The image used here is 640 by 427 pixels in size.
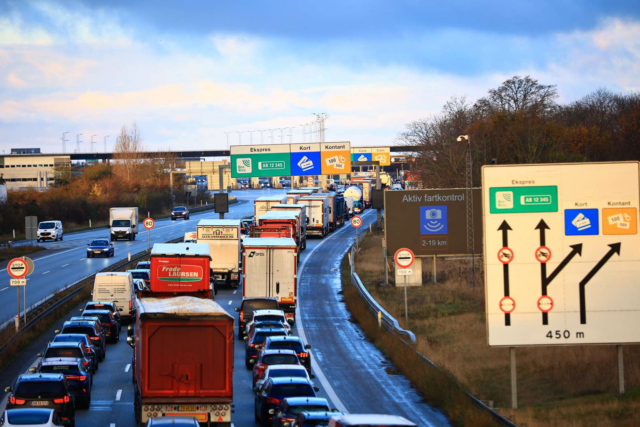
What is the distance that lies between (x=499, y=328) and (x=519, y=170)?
3426 mm

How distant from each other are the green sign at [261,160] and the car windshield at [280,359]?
49.9 metres

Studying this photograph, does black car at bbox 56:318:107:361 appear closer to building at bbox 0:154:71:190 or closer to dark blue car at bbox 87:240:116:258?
dark blue car at bbox 87:240:116:258

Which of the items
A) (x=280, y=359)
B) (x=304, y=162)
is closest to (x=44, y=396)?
(x=280, y=359)

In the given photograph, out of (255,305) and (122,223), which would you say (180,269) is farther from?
(122,223)

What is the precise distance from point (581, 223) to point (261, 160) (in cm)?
5474

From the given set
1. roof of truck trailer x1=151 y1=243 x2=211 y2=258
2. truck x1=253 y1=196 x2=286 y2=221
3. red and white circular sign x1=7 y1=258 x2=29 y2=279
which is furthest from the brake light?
truck x1=253 y1=196 x2=286 y2=221

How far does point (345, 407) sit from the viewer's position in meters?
20.1

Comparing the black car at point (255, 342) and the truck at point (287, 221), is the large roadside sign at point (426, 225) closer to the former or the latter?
the truck at point (287, 221)

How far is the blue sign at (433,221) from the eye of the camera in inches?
1770

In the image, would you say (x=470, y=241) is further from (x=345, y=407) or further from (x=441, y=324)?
(x=345, y=407)

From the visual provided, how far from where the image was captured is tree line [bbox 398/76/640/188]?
69750 millimetres

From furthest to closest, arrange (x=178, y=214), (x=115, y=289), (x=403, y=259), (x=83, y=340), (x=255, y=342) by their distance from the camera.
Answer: (x=178, y=214) < (x=115, y=289) < (x=403, y=259) < (x=255, y=342) < (x=83, y=340)

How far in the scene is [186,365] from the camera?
53.3ft

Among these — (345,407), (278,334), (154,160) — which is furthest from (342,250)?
(154,160)
